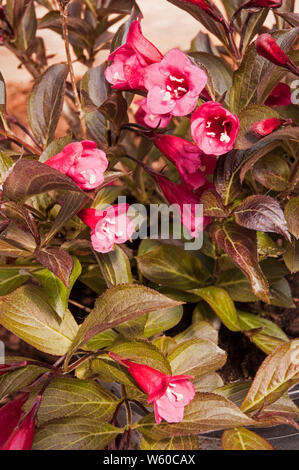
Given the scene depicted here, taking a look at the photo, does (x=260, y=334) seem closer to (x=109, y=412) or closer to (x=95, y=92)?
(x=109, y=412)

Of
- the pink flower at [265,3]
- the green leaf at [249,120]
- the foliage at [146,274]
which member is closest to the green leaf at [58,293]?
the foliage at [146,274]

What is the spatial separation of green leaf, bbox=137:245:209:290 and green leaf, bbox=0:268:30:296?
0.46ft

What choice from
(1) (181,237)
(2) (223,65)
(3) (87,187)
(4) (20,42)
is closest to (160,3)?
(4) (20,42)

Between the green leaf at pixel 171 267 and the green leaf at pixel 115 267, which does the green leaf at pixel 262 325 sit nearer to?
the green leaf at pixel 171 267

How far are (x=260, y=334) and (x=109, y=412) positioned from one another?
0.74 feet

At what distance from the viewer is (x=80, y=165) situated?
47cm

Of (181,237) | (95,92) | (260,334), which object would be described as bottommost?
(260,334)

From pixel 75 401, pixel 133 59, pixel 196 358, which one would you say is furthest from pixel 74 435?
pixel 133 59

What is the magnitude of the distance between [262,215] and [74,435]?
0.27 meters

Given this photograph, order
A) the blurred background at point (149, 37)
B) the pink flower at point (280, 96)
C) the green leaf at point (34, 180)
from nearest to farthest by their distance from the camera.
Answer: the green leaf at point (34, 180)
the pink flower at point (280, 96)
the blurred background at point (149, 37)

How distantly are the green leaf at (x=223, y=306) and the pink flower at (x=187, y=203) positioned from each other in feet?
0.35

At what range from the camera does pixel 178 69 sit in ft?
1.57

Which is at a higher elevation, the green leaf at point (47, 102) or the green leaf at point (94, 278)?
the green leaf at point (47, 102)

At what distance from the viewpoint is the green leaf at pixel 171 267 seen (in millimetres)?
637
